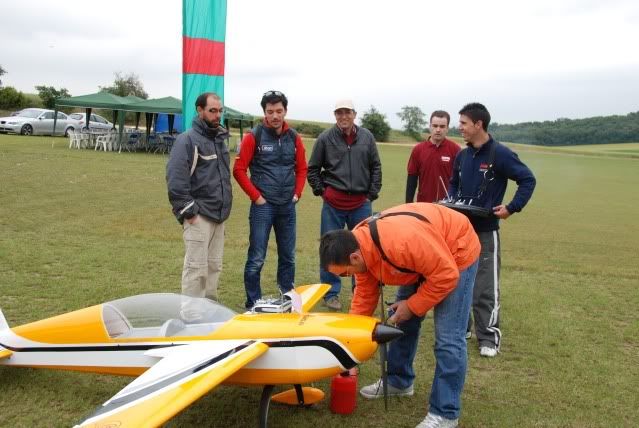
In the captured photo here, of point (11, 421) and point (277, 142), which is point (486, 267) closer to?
point (277, 142)

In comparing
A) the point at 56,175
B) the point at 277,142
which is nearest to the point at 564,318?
the point at 277,142

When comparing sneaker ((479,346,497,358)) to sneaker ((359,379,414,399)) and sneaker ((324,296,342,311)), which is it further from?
sneaker ((324,296,342,311))


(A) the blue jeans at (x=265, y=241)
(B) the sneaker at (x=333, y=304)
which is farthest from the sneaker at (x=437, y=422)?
(A) the blue jeans at (x=265, y=241)

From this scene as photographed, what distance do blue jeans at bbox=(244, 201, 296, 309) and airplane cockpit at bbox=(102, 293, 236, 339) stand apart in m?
1.89

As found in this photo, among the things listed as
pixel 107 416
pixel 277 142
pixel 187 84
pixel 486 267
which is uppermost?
pixel 187 84

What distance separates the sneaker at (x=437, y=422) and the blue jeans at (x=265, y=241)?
9.22 feet

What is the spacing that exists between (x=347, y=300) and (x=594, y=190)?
22.1 metres

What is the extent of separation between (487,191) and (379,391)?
6.73 feet

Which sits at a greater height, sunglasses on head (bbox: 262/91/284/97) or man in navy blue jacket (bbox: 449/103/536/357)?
sunglasses on head (bbox: 262/91/284/97)

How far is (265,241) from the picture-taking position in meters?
6.17

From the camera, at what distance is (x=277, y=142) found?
6117 mm

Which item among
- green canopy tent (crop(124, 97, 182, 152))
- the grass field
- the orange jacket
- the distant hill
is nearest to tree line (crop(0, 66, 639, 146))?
the distant hill

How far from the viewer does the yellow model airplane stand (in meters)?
3.40

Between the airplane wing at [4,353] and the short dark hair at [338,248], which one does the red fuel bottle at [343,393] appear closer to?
the short dark hair at [338,248]
